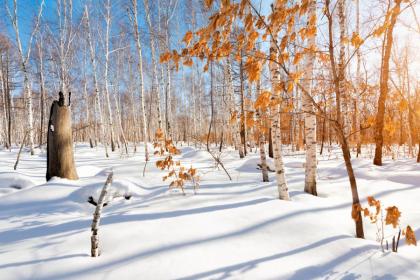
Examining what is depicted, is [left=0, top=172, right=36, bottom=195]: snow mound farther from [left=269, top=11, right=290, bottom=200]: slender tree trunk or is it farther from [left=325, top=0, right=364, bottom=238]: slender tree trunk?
[left=325, top=0, right=364, bottom=238]: slender tree trunk

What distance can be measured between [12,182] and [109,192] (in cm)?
224

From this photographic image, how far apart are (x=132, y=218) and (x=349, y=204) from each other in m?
3.47

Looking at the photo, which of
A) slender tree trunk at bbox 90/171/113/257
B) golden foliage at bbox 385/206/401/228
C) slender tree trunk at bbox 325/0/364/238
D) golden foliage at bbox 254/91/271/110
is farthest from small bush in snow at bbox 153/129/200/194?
golden foliage at bbox 385/206/401/228

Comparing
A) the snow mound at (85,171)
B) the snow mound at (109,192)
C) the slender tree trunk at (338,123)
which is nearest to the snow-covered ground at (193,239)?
the snow mound at (109,192)

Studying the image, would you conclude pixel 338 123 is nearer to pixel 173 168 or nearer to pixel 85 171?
pixel 173 168

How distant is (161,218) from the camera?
3.11m

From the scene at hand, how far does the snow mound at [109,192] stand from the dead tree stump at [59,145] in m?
1.30

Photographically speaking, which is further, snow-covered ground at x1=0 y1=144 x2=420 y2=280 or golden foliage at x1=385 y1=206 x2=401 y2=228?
golden foliage at x1=385 y1=206 x2=401 y2=228

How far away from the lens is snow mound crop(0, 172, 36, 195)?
15.7ft

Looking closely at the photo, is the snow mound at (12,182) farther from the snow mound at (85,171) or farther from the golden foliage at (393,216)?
the golden foliage at (393,216)

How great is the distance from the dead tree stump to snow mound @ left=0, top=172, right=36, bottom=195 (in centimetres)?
39

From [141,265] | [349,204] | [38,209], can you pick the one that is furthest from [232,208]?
[38,209]

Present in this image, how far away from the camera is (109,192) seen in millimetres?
4352

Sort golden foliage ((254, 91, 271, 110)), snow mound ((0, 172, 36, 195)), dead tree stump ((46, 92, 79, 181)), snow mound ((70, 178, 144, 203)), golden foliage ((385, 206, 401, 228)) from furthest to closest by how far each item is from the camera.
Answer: dead tree stump ((46, 92, 79, 181))
snow mound ((0, 172, 36, 195))
snow mound ((70, 178, 144, 203))
golden foliage ((385, 206, 401, 228))
golden foliage ((254, 91, 271, 110))
